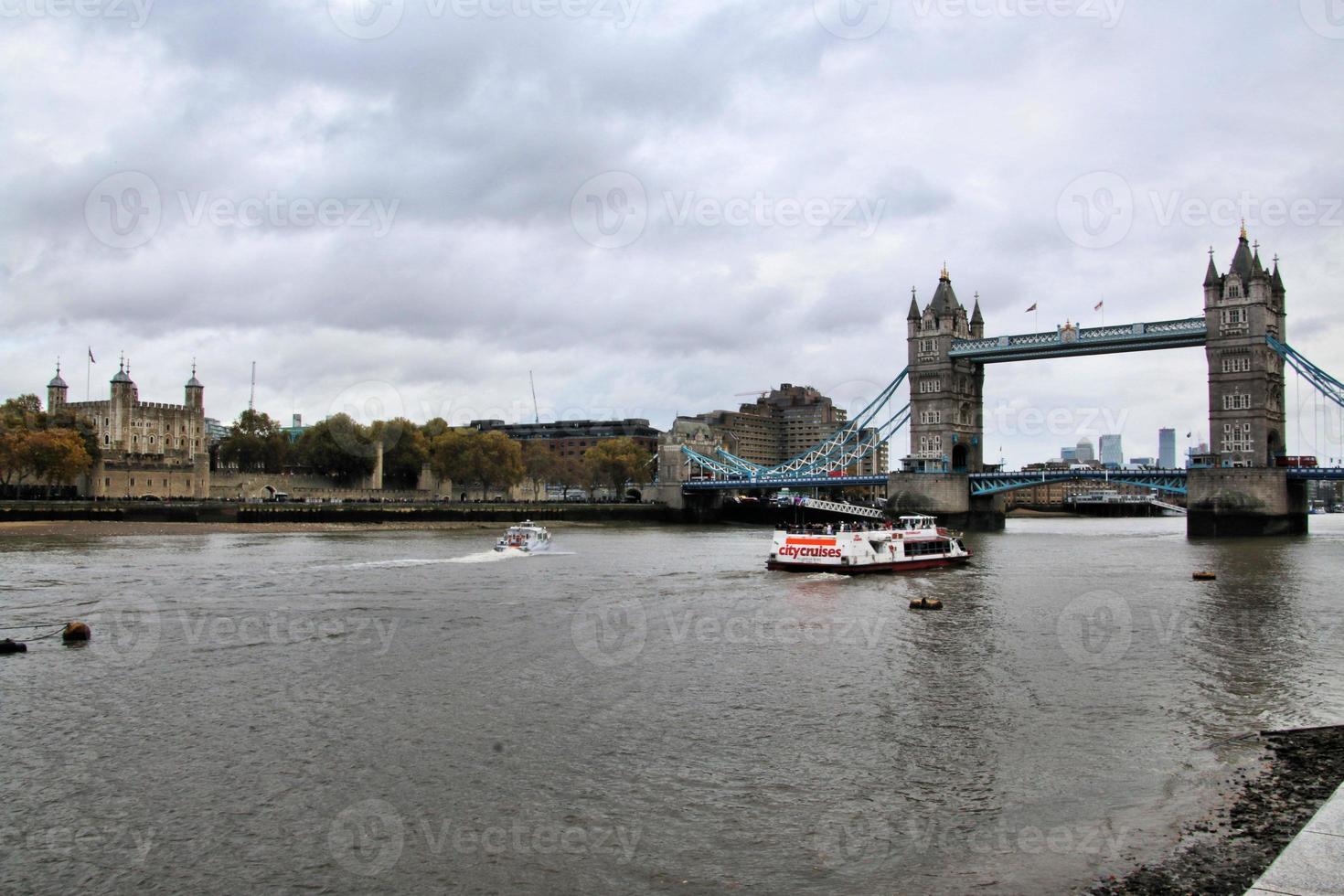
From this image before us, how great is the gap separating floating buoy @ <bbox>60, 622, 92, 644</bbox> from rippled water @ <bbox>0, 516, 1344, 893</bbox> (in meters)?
0.39

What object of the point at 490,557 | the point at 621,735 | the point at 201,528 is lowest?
the point at 621,735

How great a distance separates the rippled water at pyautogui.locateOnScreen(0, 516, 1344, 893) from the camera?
1059cm

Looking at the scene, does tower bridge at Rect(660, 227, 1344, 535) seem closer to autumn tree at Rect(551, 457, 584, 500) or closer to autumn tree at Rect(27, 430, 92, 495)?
autumn tree at Rect(551, 457, 584, 500)

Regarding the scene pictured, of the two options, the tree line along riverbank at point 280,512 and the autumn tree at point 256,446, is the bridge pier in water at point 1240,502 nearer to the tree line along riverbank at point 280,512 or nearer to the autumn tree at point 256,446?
the tree line along riverbank at point 280,512

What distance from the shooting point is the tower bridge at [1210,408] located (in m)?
68.3

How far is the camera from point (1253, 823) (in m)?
11.0

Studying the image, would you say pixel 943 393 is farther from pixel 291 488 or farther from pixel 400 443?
pixel 291 488

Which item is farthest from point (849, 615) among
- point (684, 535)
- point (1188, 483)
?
point (1188, 483)

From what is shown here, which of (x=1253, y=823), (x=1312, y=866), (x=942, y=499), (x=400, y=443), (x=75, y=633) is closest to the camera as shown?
(x=1312, y=866)

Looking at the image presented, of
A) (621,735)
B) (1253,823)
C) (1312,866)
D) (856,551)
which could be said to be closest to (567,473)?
(856,551)

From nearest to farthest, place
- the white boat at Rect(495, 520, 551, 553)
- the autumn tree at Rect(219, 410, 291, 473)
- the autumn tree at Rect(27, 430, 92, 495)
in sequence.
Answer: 1. the white boat at Rect(495, 520, 551, 553)
2. the autumn tree at Rect(27, 430, 92, 495)
3. the autumn tree at Rect(219, 410, 291, 473)

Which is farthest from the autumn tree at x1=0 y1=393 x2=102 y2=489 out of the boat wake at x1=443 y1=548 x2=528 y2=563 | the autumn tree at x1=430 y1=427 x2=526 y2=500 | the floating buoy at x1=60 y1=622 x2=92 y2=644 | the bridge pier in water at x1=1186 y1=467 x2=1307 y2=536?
the bridge pier in water at x1=1186 y1=467 x2=1307 y2=536

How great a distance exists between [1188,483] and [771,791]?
66.3 meters

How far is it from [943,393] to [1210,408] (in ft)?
69.7
